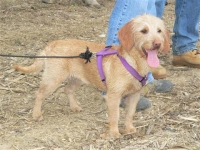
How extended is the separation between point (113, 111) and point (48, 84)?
0.63 meters

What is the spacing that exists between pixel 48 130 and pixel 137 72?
82 centimetres

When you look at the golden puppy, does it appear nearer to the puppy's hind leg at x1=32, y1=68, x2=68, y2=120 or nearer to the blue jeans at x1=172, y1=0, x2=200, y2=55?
the puppy's hind leg at x1=32, y1=68, x2=68, y2=120

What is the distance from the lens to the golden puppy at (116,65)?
2938 millimetres

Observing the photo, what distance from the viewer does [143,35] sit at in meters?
2.91

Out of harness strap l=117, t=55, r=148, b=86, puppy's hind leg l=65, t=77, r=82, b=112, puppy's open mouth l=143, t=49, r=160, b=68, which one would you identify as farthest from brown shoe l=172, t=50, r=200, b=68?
puppy's open mouth l=143, t=49, r=160, b=68

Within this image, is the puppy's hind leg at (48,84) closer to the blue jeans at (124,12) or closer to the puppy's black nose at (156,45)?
the blue jeans at (124,12)

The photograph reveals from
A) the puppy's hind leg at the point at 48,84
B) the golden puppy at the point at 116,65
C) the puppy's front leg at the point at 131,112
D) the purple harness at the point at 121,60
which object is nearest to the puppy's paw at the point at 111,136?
the golden puppy at the point at 116,65

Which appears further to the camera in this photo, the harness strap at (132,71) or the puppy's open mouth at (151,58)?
the harness strap at (132,71)

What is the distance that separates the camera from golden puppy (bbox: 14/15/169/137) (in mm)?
2938

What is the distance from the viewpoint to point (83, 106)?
3893mm

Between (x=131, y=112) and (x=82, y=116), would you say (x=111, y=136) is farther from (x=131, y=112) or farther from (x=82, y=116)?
(x=82, y=116)

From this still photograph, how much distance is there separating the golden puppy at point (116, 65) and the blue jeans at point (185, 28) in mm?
1590

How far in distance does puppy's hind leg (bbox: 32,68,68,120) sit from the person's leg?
184 centimetres

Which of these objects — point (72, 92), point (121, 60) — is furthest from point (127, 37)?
point (72, 92)
